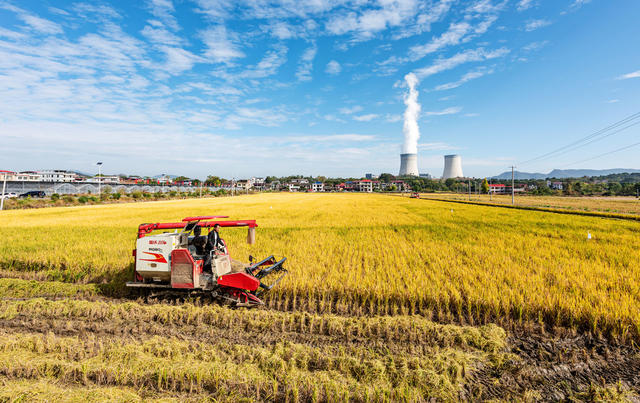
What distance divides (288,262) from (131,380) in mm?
5089

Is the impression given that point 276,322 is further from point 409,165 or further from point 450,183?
point 450,183

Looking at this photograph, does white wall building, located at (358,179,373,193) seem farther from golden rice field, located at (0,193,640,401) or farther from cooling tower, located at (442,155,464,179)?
golden rice field, located at (0,193,640,401)

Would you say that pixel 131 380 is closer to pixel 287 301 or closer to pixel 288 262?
pixel 287 301

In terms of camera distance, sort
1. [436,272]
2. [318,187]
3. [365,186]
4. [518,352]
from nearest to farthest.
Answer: [518,352] < [436,272] < [365,186] < [318,187]

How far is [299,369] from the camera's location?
3615 mm

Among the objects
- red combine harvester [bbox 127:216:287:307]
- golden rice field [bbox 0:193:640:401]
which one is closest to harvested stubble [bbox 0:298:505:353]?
golden rice field [bbox 0:193:640:401]

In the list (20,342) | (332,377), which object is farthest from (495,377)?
(20,342)

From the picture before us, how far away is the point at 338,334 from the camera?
15.0 ft

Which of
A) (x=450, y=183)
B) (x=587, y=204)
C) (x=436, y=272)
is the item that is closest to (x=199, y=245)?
(x=436, y=272)

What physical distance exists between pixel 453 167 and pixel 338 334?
15568 centimetres

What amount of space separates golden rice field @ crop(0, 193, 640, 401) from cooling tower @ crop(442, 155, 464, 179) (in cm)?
14645

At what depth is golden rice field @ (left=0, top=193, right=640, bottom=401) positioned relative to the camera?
3.33m

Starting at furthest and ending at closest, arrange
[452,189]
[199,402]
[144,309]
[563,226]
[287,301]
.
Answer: [452,189]
[563,226]
[287,301]
[144,309]
[199,402]

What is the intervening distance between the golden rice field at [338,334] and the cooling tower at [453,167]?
14645cm
